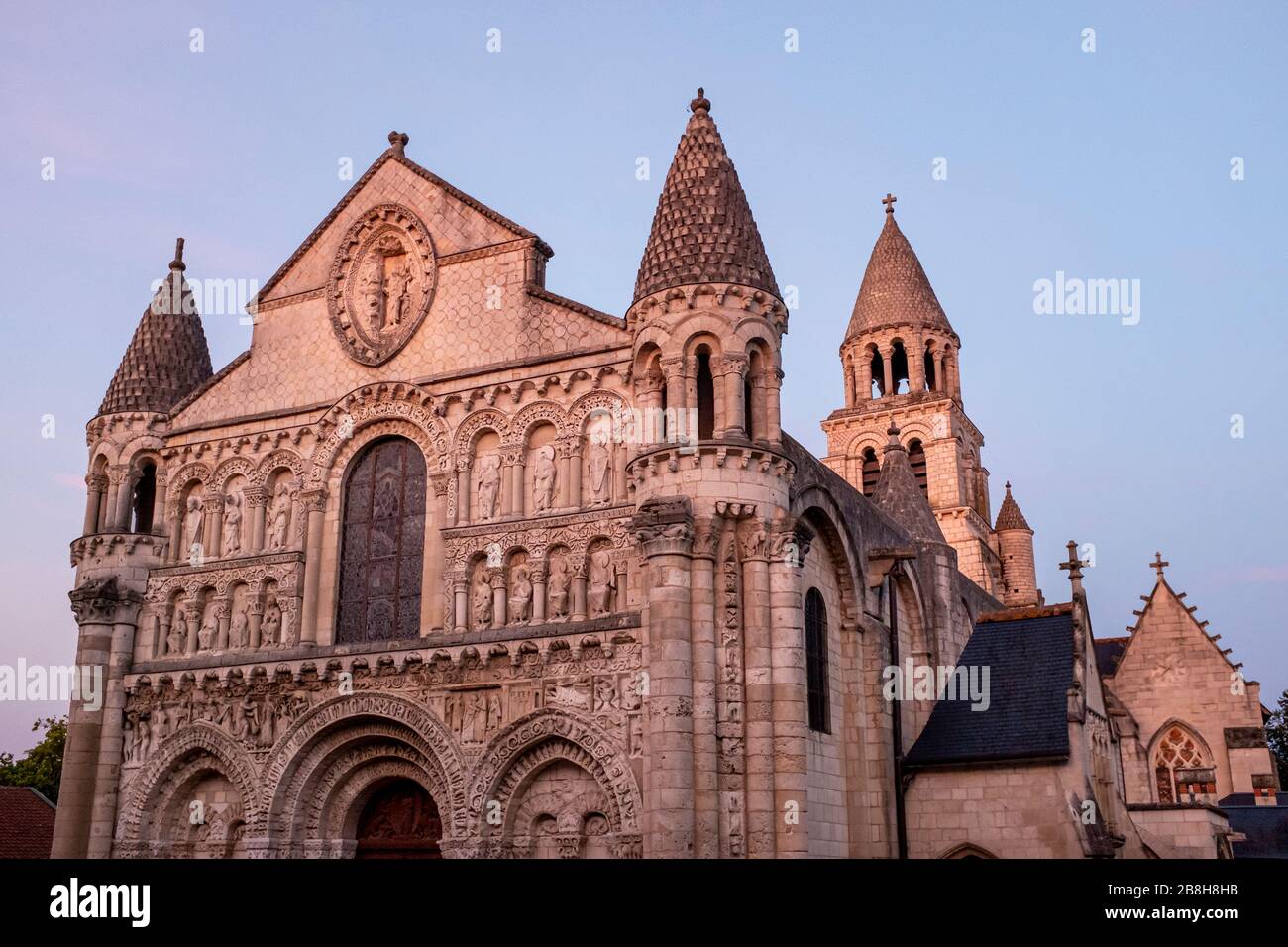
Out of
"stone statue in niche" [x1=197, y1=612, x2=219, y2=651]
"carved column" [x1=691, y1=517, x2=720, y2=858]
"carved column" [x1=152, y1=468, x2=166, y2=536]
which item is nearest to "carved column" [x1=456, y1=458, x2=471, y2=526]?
"carved column" [x1=691, y1=517, x2=720, y2=858]

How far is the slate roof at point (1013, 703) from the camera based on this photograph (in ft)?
69.3

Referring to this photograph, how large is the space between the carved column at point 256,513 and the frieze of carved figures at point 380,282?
10.0ft

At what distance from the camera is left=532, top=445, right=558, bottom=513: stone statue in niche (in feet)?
65.0

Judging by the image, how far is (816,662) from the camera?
19906mm

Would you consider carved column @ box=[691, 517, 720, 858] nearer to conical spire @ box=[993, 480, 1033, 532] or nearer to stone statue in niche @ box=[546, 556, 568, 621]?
stone statue in niche @ box=[546, 556, 568, 621]

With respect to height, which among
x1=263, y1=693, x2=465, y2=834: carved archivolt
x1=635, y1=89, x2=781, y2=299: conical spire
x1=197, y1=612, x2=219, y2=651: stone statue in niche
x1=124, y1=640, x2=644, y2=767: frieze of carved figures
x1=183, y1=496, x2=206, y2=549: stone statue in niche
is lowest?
x1=263, y1=693, x2=465, y2=834: carved archivolt

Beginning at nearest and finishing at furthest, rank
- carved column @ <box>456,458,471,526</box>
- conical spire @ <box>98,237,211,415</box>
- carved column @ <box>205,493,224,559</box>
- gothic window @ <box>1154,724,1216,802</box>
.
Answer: carved column @ <box>456,458,471,526</box>
carved column @ <box>205,493,224,559</box>
conical spire @ <box>98,237,211,415</box>
gothic window @ <box>1154,724,1216,802</box>

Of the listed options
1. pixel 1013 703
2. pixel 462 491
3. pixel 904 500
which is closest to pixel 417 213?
pixel 462 491

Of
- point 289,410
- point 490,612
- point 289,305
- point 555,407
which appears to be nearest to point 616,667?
point 490,612

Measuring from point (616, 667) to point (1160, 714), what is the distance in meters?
25.8

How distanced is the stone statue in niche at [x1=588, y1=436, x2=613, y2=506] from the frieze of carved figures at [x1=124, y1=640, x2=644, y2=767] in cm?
248

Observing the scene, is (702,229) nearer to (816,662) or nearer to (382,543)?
(816,662)

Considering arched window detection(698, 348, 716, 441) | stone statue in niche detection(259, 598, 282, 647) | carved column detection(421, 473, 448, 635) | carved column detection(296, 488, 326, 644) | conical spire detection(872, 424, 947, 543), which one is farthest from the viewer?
conical spire detection(872, 424, 947, 543)

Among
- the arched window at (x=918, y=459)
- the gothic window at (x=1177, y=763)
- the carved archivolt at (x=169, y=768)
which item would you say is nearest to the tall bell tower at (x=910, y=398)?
the arched window at (x=918, y=459)
